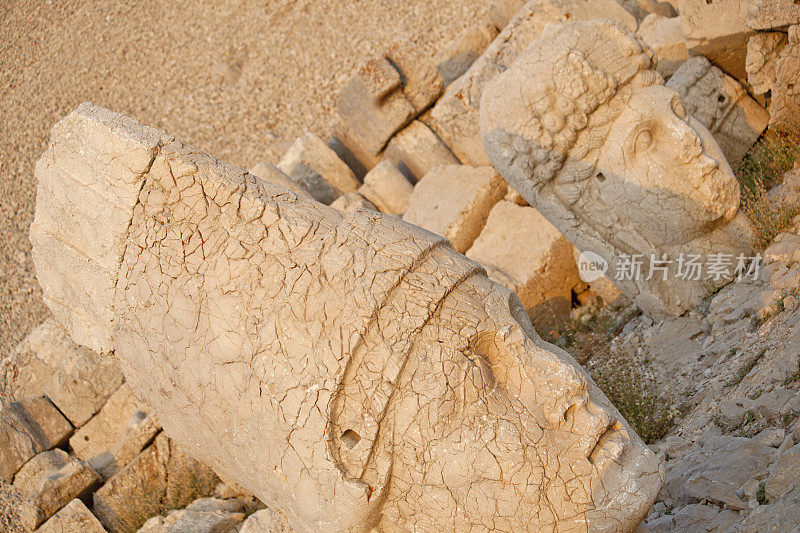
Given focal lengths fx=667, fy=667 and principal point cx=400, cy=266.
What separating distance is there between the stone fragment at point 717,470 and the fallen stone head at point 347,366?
0.65 m

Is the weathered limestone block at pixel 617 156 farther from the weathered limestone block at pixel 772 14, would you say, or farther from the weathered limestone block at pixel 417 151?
the weathered limestone block at pixel 417 151

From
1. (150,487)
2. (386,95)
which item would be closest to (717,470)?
(150,487)

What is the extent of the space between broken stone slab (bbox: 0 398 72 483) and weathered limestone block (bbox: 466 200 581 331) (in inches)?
148

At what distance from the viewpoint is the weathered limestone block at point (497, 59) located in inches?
243

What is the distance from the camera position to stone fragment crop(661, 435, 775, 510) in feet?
9.44

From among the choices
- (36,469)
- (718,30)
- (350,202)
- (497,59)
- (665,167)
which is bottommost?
(665,167)

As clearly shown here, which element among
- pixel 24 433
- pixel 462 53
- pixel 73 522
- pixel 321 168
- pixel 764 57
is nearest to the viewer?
pixel 73 522

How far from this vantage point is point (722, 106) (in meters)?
5.45

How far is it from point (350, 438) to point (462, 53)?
234 inches

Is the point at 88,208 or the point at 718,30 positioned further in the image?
the point at 718,30

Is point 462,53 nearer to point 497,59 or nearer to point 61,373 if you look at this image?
point 497,59

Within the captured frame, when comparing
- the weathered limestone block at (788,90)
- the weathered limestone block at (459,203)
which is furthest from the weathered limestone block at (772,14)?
the weathered limestone block at (459,203)

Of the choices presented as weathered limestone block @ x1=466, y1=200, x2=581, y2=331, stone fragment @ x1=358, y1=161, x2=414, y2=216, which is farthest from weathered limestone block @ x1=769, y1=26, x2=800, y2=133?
stone fragment @ x1=358, y1=161, x2=414, y2=216

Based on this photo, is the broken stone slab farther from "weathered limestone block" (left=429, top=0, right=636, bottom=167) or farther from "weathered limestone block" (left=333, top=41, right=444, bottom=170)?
"weathered limestone block" (left=429, top=0, right=636, bottom=167)
